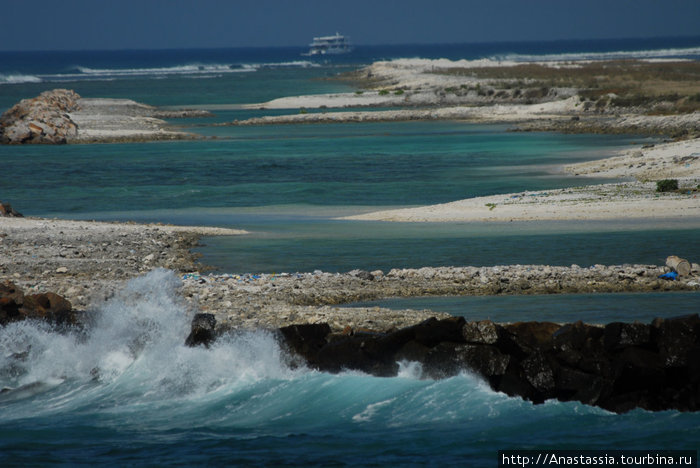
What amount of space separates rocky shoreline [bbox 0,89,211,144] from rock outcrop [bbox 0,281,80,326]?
4291 centimetres

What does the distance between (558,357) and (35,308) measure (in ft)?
26.7

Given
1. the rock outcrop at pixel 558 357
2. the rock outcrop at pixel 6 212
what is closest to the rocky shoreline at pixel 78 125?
the rock outcrop at pixel 6 212

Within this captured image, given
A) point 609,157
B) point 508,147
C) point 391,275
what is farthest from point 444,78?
point 391,275

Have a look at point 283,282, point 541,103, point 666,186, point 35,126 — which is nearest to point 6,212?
point 283,282

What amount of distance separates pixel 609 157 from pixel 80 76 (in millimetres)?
133643

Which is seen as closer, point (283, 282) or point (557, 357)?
point (557, 357)

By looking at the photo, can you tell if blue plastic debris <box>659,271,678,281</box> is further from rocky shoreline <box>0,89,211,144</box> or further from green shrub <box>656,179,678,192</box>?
rocky shoreline <box>0,89,211,144</box>

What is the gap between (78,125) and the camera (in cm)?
6341

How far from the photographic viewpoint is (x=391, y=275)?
19.2 m

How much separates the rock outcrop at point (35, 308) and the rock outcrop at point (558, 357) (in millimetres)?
4343

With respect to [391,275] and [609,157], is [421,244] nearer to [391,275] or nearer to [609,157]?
[391,275]

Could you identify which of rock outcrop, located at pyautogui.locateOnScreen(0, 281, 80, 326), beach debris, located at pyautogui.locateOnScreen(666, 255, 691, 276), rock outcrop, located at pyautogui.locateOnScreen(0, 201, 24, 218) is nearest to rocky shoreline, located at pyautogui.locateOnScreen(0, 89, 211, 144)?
rock outcrop, located at pyautogui.locateOnScreen(0, 201, 24, 218)

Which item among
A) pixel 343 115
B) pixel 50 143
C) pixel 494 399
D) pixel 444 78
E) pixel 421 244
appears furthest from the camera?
pixel 444 78

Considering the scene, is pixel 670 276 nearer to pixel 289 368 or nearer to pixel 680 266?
pixel 680 266
